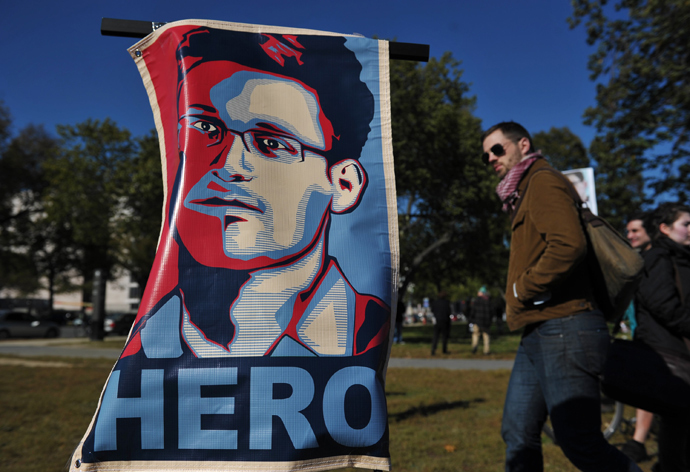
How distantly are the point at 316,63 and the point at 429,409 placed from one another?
5.34m

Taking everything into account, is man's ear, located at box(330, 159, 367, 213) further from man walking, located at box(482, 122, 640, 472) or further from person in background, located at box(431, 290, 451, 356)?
person in background, located at box(431, 290, 451, 356)

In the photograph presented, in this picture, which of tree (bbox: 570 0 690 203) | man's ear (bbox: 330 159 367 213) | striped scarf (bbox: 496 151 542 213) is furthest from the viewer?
tree (bbox: 570 0 690 203)

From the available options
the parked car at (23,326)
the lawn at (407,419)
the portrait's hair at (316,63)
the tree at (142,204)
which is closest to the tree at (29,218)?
the tree at (142,204)

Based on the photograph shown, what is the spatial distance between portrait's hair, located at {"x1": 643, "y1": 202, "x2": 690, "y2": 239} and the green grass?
1.96 meters

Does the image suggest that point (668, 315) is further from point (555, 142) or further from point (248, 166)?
point (555, 142)

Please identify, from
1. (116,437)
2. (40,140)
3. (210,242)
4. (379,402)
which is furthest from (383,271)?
(40,140)

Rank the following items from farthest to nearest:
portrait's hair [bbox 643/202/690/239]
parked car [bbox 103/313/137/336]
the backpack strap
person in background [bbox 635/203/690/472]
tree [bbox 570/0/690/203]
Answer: parked car [bbox 103/313/137/336], tree [bbox 570/0/690/203], portrait's hair [bbox 643/202/690/239], person in background [bbox 635/203/690/472], the backpack strap

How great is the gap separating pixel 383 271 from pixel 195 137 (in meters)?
0.85

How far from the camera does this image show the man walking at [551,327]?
87.7 inches

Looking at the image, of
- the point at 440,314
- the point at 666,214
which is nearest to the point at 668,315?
the point at 666,214

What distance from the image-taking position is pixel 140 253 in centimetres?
3241

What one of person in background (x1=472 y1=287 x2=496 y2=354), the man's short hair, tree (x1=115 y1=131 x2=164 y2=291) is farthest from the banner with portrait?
tree (x1=115 y1=131 x2=164 y2=291)

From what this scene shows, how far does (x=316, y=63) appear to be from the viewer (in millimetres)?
2078

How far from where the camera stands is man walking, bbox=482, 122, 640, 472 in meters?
2.23
